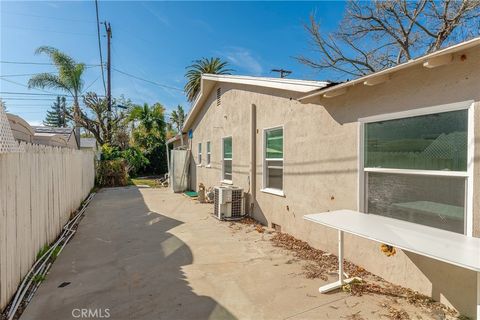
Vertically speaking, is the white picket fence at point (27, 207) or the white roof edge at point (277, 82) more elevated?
the white roof edge at point (277, 82)

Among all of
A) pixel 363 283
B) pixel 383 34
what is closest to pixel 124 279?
pixel 363 283

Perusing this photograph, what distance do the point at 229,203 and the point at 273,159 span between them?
2006 mm

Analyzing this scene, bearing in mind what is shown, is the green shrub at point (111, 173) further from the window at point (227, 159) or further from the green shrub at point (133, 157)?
the window at point (227, 159)

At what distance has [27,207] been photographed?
13.3 feet

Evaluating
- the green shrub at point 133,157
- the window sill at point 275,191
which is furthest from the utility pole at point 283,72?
the green shrub at point 133,157

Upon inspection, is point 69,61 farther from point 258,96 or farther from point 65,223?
point 258,96

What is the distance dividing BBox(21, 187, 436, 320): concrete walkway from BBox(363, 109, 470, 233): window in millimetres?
1213

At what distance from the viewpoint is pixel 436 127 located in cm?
321

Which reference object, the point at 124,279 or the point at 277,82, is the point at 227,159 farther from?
the point at 124,279

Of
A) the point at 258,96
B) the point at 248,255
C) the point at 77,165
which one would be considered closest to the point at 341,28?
the point at 258,96

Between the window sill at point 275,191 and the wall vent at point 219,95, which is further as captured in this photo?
the wall vent at point 219,95

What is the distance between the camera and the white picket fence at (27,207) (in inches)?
124

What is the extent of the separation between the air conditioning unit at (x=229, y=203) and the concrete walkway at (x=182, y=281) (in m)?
1.11

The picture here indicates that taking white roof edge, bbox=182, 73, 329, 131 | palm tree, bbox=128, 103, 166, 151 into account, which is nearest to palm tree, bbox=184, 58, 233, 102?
palm tree, bbox=128, 103, 166, 151
